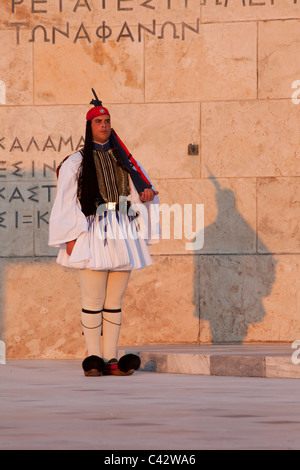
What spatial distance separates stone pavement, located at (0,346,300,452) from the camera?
499cm

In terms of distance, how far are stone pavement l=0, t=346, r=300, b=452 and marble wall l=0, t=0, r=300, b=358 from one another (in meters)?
2.52

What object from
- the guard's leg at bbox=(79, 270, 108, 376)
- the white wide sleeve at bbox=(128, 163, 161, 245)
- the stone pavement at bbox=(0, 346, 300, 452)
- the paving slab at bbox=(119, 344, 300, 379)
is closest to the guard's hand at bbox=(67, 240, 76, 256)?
the guard's leg at bbox=(79, 270, 108, 376)

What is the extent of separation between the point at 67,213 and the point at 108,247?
0.41m

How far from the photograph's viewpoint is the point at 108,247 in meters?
8.98

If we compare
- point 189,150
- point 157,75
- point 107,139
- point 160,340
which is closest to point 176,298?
point 160,340

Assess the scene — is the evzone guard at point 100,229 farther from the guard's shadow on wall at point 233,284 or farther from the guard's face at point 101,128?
the guard's shadow on wall at point 233,284

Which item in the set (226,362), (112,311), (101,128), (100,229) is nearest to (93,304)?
(112,311)

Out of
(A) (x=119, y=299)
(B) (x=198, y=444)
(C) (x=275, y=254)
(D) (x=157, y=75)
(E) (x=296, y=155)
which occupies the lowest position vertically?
(B) (x=198, y=444)

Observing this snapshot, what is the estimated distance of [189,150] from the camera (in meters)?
12.0

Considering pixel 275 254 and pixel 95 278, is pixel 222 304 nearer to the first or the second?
pixel 275 254

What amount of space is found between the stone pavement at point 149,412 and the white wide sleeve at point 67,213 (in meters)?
1.10

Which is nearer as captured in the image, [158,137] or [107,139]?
[107,139]

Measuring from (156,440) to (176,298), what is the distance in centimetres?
688

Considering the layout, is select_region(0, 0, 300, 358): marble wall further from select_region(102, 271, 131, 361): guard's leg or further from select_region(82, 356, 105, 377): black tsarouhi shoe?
select_region(82, 356, 105, 377): black tsarouhi shoe
